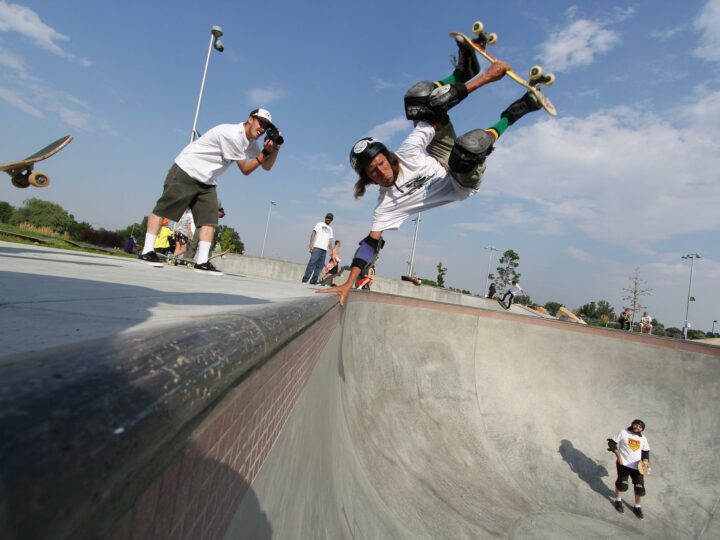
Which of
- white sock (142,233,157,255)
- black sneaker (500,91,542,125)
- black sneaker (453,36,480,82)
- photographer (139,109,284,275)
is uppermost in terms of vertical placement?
black sneaker (453,36,480,82)

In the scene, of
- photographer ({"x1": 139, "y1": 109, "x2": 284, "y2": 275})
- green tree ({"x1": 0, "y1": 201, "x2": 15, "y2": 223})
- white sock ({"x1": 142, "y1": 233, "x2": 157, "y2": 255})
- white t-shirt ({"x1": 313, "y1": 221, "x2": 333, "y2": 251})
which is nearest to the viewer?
photographer ({"x1": 139, "y1": 109, "x2": 284, "y2": 275})

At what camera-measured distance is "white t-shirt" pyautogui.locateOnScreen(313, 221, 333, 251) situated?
9203 mm

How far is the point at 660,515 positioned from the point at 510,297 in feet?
39.2

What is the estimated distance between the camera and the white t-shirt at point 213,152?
4258 millimetres

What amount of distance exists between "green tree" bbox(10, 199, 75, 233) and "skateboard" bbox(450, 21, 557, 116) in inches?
2197

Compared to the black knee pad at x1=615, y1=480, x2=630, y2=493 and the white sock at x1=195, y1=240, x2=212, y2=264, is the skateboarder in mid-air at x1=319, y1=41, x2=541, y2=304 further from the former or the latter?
the black knee pad at x1=615, y1=480, x2=630, y2=493

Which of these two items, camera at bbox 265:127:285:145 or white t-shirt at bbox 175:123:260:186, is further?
camera at bbox 265:127:285:145

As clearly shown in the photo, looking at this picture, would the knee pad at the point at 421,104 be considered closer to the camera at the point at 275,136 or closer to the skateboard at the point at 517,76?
the skateboard at the point at 517,76

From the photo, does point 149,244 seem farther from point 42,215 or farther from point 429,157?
point 42,215

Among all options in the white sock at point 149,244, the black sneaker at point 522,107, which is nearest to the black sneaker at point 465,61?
the black sneaker at point 522,107

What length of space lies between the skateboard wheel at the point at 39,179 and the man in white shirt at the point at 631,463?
6.64 metres

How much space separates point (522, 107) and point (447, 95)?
88 centimetres

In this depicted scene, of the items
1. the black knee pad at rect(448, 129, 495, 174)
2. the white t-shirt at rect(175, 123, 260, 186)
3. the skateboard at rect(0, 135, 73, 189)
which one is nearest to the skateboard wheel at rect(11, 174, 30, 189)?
the skateboard at rect(0, 135, 73, 189)

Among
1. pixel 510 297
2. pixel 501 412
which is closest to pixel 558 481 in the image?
pixel 501 412
